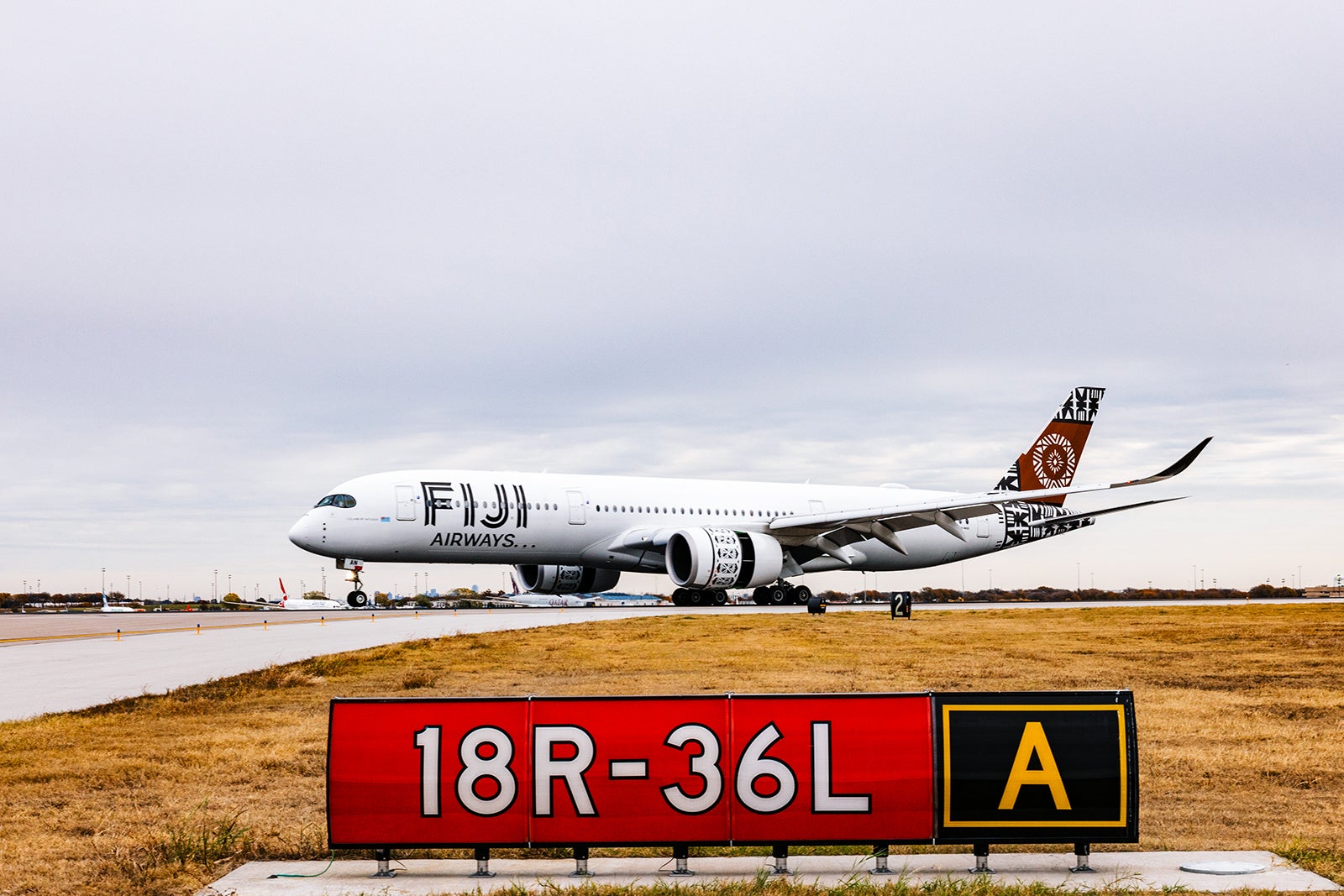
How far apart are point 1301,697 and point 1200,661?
17.4ft

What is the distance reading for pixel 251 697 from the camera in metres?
15.7

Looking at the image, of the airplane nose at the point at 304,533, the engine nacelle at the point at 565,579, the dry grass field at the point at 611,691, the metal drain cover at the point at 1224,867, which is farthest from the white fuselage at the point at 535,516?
the metal drain cover at the point at 1224,867

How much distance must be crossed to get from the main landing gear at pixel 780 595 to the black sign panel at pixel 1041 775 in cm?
3688

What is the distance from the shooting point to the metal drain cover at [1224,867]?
269 inches

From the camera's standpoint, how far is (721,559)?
39.1 m

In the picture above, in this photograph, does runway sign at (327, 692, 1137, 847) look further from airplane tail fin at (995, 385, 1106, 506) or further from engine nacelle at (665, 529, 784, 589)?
airplane tail fin at (995, 385, 1106, 506)

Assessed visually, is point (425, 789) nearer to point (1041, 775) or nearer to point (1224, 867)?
Result: point (1041, 775)

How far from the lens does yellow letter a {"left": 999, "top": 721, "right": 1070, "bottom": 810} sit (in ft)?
22.5

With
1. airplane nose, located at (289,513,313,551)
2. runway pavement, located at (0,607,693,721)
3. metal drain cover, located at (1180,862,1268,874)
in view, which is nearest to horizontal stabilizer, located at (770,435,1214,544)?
runway pavement, located at (0,607,693,721)

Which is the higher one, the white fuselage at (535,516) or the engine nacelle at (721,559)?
the white fuselage at (535,516)

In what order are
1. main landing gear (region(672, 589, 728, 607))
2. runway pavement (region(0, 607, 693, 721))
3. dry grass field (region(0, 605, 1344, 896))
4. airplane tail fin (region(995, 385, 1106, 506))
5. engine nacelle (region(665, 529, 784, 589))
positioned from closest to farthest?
1. dry grass field (region(0, 605, 1344, 896))
2. runway pavement (region(0, 607, 693, 721))
3. engine nacelle (region(665, 529, 784, 589))
4. main landing gear (region(672, 589, 728, 607))
5. airplane tail fin (region(995, 385, 1106, 506))

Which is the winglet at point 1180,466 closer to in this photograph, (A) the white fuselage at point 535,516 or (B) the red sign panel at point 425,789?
(A) the white fuselage at point 535,516

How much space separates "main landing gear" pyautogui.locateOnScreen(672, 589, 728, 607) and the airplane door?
973 cm

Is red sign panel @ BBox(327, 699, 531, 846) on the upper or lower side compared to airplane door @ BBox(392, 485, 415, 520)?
lower
